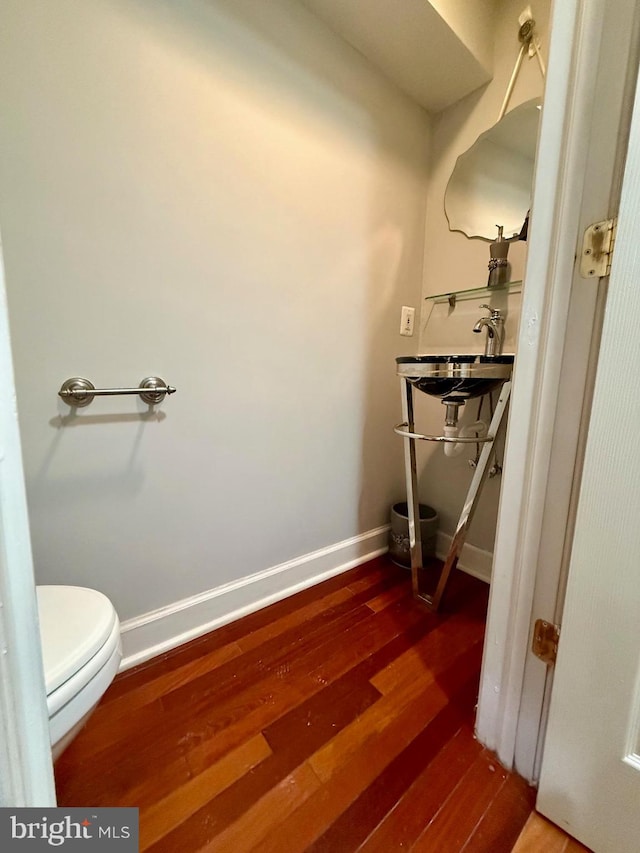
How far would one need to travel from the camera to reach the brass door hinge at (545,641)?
25.8 inches

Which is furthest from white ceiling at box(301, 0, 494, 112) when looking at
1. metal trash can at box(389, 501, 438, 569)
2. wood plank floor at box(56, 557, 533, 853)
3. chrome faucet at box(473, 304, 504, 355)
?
wood plank floor at box(56, 557, 533, 853)

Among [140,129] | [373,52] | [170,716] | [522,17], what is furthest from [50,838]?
[522,17]

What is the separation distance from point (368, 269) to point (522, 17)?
951mm

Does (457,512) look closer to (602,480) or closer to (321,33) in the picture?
(602,480)

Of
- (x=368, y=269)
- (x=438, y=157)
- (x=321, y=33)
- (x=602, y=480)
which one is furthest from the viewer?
(x=438, y=157)

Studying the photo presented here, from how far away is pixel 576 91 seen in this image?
1.81 feet

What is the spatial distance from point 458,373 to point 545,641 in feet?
2.21

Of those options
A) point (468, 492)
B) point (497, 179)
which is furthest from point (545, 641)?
point (497, 179)

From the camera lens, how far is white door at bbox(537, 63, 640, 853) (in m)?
0.52

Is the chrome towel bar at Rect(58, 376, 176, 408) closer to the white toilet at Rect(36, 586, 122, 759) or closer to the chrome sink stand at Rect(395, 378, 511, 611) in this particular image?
the white toilet at Rect(36, 586, 122, 759)

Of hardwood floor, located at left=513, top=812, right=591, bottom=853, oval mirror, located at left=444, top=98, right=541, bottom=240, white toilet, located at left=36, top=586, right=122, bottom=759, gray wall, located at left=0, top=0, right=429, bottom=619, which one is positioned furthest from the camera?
oval mirror, located at left=444, top=98, right=541, bottom=240

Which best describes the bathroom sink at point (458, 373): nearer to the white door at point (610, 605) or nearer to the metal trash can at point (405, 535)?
the white door at point (610, 605)

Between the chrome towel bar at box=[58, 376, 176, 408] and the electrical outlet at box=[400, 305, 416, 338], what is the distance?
40.7 inches

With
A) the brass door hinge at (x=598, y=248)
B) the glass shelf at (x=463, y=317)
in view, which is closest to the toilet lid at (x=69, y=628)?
the brass door hinge at (x=598, y=248)
